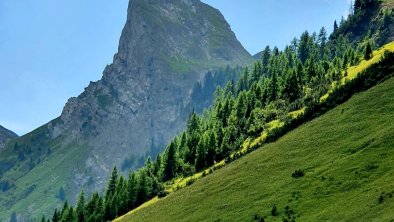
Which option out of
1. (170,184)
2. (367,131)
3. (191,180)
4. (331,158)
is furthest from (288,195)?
(170,184)

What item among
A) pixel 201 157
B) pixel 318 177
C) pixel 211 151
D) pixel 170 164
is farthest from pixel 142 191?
pixel 318 177

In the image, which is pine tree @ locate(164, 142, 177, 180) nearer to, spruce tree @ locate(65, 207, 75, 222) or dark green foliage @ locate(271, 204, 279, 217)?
spruce tree @ locate(65, 207, 75, 222)

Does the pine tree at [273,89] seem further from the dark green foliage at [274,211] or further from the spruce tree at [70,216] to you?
the dark green foliage at [274,211]

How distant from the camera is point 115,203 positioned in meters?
160

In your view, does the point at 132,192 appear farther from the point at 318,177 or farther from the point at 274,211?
the point at 274,211

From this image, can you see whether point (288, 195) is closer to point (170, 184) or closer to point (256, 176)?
point (256, 176)

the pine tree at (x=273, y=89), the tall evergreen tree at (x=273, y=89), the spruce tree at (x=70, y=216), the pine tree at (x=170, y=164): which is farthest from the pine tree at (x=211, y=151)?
the spruce tree at (x=70, y=216)

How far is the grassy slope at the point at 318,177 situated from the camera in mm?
69562

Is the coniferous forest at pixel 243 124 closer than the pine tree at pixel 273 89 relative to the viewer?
Yes

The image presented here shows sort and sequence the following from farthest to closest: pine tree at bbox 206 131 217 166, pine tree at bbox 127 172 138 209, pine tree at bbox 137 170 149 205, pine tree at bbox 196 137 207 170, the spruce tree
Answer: the spruce tree → pine tree at bbox 127 172 138 209 → pine tree at bbox 137 170 149 205 → pine tree at bbox 196 137 207 170 → pine tree at bbox 206 131 217 166

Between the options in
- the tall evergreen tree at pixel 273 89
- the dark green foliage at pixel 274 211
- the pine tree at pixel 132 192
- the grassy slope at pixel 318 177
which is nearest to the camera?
the grassy slope at pixel 318 177

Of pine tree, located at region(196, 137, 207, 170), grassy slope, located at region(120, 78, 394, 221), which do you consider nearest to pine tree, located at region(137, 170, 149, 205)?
pine tree, located at region(196, 137, 207, 170)

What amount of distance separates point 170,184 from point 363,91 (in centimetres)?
6161

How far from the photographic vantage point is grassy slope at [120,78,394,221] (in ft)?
228
